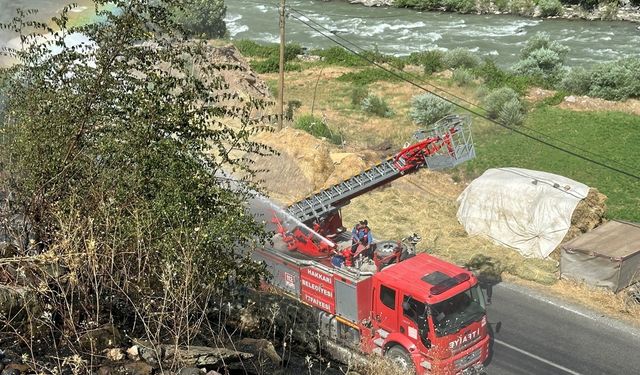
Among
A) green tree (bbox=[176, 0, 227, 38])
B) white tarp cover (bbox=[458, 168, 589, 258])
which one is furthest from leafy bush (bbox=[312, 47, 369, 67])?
white tarp cover (bbox=[458, 168, 589, 258])

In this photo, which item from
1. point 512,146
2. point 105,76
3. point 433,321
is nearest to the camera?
point 105,76

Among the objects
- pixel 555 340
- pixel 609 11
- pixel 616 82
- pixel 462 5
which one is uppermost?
pixel 462 5

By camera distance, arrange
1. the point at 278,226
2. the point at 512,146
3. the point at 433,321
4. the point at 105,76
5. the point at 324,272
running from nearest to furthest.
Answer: the point at 105,76 → the point at 433,321 → the point at 324,272 → the point at 278,226 → the point at 512,146

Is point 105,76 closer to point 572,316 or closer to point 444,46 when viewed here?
point 572,316

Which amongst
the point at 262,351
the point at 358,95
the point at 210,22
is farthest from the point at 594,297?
the point at 210,22

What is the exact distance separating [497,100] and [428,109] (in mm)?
4306

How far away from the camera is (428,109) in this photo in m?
37.0

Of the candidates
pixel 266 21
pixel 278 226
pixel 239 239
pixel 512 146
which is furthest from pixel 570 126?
pixel 266 21

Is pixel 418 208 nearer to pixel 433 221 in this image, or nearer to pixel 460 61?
pixel 433 221

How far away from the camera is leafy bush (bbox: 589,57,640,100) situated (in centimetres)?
3906

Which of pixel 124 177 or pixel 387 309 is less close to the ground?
pixel 124 177

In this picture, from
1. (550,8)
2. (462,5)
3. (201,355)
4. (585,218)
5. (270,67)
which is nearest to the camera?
(201,355)

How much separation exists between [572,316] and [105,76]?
14.2m

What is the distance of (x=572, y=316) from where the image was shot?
1878 cm
